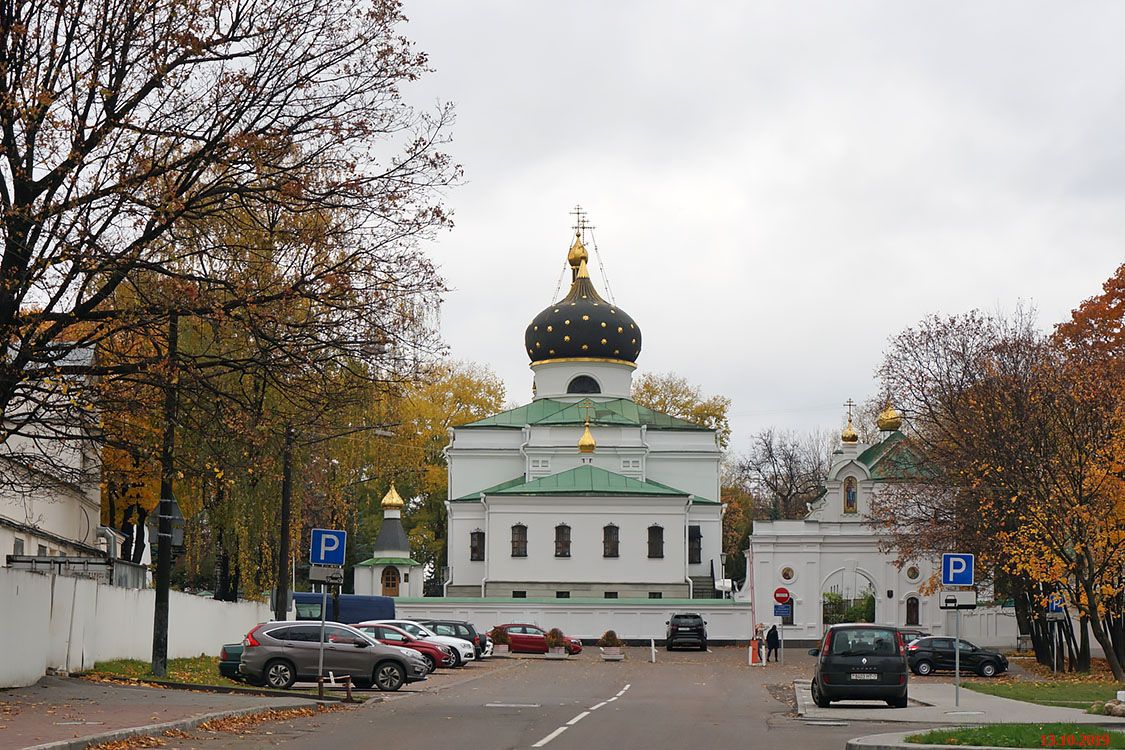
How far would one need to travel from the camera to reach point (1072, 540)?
37.2m

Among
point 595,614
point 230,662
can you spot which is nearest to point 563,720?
point 230,662

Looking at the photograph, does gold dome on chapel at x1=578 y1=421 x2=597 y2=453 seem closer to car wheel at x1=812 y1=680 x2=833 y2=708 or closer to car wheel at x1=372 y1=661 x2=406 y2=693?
car wheel at x1=372 y1=661 x2=406 y2=693

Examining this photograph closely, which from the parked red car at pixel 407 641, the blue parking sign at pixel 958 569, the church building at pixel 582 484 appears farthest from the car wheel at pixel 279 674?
the church building at pixel 582 484

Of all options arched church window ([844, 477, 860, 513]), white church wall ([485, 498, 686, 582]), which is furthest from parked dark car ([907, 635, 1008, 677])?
arched church window ([844, 477, 860, 513])

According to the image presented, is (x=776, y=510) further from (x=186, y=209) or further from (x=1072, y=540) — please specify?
(x=186, y=209)

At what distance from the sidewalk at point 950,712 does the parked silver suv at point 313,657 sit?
758 centimetres

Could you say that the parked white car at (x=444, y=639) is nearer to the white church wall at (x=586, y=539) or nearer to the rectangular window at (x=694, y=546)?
the white church wall at (x=586, y=539)

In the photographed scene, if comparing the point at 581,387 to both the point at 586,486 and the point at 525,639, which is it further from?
the point at 525,639

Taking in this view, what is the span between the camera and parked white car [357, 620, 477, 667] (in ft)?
141

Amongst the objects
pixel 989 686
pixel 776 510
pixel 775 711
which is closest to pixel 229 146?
pixel 775 711

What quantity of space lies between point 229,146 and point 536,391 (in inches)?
2556

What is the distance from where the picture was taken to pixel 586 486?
72.2m

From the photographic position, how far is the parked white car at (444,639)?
4294cm

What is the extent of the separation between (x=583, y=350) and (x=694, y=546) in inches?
523
